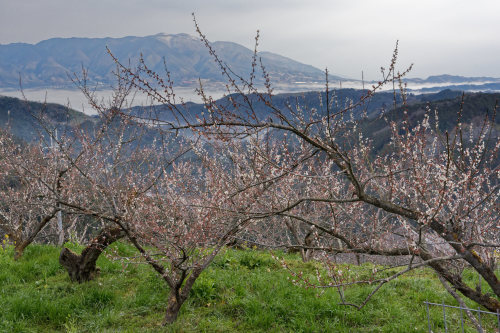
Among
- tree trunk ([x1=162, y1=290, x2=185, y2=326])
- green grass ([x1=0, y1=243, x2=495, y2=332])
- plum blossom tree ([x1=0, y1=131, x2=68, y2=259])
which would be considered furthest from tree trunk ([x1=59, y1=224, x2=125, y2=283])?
tree trunk ([x1=162, y1=290, x2=185, y2=326])

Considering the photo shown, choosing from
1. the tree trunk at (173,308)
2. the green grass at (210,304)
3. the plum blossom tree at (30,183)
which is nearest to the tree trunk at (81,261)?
the green grass at (210,304)

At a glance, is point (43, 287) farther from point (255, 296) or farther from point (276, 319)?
point (276, 319)

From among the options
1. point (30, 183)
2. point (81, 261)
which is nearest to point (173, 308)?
point (81, 261)

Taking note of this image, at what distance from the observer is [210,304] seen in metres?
5.80

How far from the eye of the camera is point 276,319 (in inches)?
208

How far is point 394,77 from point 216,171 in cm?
382

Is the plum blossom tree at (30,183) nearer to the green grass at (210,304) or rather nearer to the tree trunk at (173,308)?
the green grass at (210,304)

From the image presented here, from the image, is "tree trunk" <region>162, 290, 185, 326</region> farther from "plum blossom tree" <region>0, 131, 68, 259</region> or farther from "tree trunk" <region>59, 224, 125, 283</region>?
"plum blossom tree" <region>0, 131, 68, 259</region>

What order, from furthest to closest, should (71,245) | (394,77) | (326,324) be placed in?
(71,245) < (326,324) < (394,77)

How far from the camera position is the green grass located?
514 centimetres

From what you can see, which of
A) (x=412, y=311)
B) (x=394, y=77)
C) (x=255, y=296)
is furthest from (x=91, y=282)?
(x=394, y=77)

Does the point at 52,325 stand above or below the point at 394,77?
below

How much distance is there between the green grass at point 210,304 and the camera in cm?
514

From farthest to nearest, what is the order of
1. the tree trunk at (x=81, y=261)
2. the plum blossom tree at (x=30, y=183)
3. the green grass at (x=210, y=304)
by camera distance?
the tree trunk at (x=81, y=261) < the plum blossom tree at (x=30, y=183) < the green grass at (x=210, y=304)
